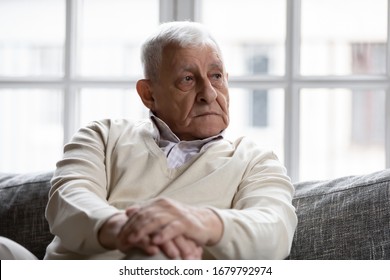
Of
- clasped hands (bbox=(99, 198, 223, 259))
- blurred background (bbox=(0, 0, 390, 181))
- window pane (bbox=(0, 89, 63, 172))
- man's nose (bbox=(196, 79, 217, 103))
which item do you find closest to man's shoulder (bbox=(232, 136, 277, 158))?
man's nose (bbox=(196, 79, 217, 103))

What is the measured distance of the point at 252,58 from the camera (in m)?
2.39

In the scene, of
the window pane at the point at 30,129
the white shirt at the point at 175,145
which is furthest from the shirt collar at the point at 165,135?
the window pane at the point at 30,129

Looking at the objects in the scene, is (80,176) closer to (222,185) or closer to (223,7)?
(222,185)

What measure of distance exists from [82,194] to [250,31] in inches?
42.2

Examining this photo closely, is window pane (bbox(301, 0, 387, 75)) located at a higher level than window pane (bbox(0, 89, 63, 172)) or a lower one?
higher

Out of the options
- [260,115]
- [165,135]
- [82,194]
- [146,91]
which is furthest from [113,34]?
[82,194]

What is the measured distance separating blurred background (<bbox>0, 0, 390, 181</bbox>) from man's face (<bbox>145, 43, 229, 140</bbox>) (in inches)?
21.8

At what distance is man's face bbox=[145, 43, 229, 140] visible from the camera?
5.57 ft

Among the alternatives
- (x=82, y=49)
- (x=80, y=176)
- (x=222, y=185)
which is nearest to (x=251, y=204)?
(x=222, y=185)

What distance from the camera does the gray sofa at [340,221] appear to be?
1.66 meters

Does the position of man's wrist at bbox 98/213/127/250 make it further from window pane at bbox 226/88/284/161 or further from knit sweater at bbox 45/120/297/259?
window pane at bbox 226/88/284/161

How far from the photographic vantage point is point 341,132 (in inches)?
94.0

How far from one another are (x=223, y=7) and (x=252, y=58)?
0.19 m

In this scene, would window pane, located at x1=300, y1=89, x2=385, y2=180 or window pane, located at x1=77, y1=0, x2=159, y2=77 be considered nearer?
window pane, located at x1=300, y1=89, x2=385, y2=180
